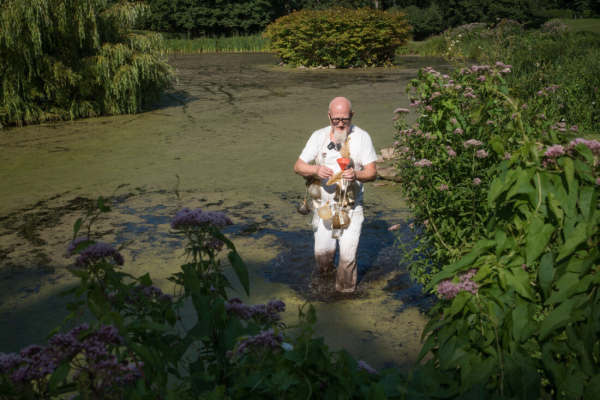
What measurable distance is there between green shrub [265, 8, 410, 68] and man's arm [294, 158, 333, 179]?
17697 millimetres

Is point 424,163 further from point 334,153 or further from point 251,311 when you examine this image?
point 251,311

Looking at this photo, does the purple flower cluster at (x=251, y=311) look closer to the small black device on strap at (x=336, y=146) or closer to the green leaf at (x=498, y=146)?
the green leaf at (x=498, y=146)

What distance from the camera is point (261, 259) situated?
17.9ft

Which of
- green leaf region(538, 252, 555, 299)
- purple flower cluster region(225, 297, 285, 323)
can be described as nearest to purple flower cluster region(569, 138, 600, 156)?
green leaf region(538, 252, 555, 299)

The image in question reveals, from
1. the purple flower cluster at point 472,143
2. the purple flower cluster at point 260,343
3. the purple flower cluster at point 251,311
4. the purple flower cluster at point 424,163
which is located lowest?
the purple flower cluster at point 251,311

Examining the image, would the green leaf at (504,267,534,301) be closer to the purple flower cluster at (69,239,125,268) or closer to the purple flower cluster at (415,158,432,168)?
the purple flower cluster at (69,239,125,268)

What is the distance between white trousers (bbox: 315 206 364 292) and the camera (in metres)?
4.67

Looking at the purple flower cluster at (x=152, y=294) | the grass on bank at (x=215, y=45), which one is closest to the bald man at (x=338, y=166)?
the purple flower cluster at (x=152, y=294)

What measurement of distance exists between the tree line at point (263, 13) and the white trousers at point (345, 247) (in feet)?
122

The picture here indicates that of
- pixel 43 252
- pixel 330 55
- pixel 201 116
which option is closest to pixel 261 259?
pixel 43 252

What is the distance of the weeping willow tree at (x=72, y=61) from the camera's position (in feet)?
35.4

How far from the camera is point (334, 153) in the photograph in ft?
15.4

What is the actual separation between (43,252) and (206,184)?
2.53m

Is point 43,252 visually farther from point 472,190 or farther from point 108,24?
point 108,24
